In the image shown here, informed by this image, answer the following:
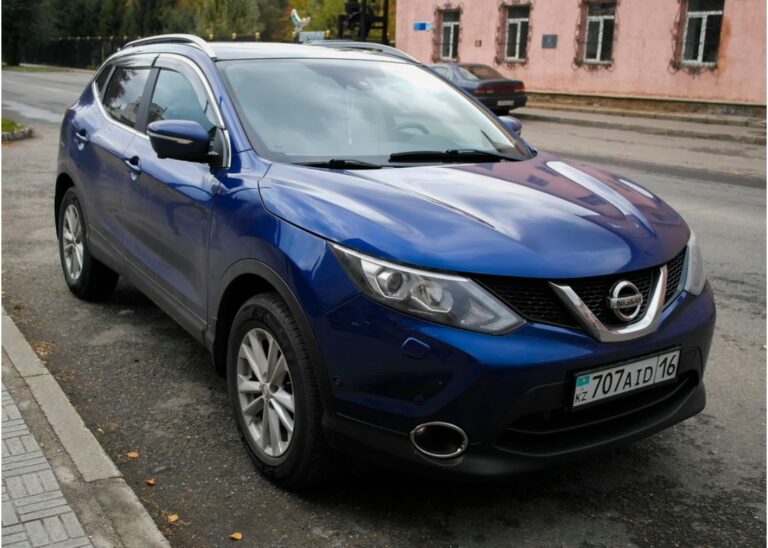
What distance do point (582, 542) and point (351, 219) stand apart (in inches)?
54.4

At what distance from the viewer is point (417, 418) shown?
2723 mm

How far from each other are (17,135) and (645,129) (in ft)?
47.9

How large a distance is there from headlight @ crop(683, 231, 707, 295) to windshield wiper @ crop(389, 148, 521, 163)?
3.20 feet

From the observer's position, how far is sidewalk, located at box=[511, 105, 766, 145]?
66.3ft

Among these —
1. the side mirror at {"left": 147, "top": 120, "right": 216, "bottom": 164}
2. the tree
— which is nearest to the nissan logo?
the side mirror at {"left": 147, "top": 120, "right": 216, "bottom": 164}

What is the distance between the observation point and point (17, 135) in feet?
49.9

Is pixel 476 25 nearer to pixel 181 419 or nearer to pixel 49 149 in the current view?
pixel 49 149

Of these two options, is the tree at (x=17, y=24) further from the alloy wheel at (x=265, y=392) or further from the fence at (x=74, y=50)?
the alloy wheel at (x=265, y=392)

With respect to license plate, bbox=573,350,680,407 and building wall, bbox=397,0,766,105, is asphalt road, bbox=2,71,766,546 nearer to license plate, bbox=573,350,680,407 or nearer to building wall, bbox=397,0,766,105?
license plate, bbox=573,350,680,407

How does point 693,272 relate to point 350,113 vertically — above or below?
below

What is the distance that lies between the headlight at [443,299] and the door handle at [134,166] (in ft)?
→ 7.01

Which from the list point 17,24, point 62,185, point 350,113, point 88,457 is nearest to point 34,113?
point 62,185

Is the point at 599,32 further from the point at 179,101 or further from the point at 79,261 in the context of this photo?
the point at 179,101

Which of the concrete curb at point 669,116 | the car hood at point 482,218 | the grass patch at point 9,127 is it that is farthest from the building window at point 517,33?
the car hood at point 482,218
